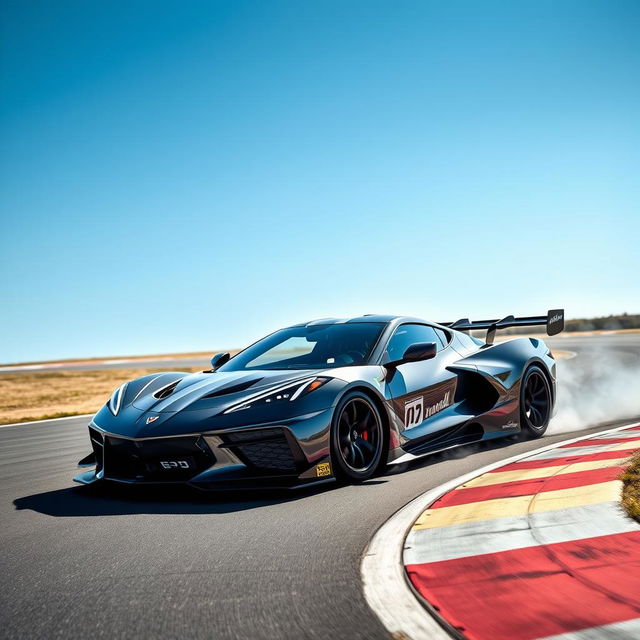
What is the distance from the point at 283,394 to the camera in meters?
4.79

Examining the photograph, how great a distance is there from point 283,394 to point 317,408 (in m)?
0.24

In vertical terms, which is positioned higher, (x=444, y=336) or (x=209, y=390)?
(x=444, y=336)

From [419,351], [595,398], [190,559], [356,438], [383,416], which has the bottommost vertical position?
[595,398]

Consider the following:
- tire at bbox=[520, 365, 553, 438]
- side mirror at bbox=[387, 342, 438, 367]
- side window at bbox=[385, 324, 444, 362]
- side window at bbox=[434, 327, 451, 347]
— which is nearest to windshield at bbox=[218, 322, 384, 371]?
side window at bbox=[385, 324, 444, 362]

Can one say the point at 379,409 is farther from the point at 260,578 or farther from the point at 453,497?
the point at 260,578

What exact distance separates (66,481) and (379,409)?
8.31ft

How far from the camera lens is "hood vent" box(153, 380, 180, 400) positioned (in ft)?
17.0

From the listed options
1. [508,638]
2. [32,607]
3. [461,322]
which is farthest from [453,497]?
[461,322]

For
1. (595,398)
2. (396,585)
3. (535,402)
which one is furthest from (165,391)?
(595,398)

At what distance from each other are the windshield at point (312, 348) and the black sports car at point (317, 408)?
12 mm

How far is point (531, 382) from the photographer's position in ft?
23.9

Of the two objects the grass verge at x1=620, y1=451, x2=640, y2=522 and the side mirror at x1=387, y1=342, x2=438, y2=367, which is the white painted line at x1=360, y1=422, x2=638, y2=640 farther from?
the side mirror at x1=387, y1=342, x2=438, y2=367

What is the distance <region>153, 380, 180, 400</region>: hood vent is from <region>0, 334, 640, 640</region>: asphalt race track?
26.1 inches

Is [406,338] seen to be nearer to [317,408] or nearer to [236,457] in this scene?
[317,408]
